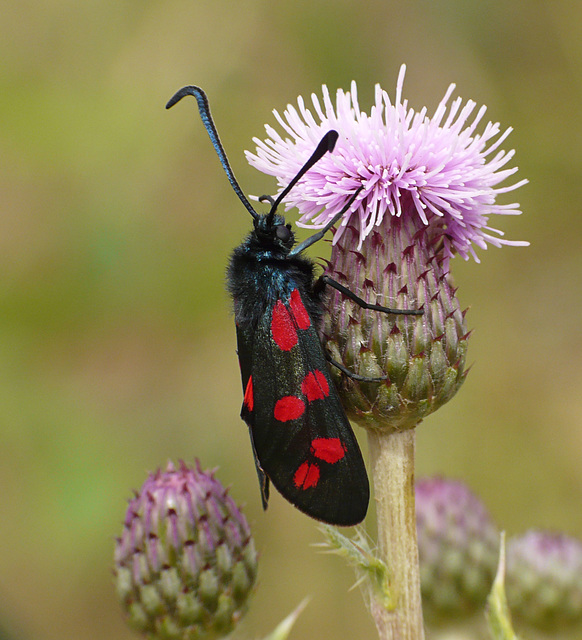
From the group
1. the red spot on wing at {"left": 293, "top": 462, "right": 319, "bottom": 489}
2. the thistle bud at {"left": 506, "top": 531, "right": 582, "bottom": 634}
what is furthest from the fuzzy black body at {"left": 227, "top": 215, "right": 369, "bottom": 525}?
the thistle bud at {"left": 506, "top": 531, "right": 582, "bottom": 634}

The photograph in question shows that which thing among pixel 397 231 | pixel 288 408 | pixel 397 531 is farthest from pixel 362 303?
pixel 397 531

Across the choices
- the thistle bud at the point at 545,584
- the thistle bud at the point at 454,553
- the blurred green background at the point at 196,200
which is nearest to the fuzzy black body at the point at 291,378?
the thistle bud at the point at 454,553

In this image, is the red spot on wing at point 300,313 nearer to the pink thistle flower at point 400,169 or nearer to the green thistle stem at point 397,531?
the pink thistle flower at point 400,169

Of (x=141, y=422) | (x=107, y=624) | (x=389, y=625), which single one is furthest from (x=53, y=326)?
(x=389, y=625)

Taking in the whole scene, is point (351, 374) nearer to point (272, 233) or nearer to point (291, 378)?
point (291, 378)

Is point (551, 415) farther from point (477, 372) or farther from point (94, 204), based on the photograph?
point (94, 204)

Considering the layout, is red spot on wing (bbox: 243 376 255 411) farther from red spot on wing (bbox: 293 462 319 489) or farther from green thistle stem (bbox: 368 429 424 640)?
green thistle stem (bbox: 368 429 424 640)
